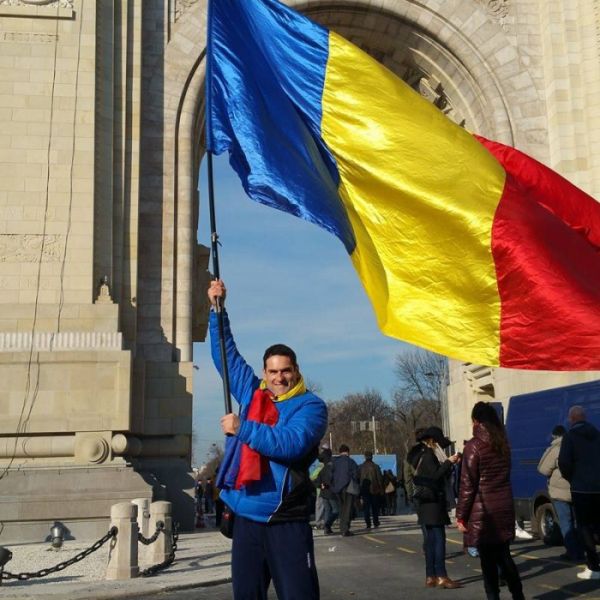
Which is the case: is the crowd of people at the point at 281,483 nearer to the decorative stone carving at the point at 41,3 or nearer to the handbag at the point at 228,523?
the handbag at the point at 228,523

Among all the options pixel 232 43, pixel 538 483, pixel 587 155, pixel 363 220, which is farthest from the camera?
pixel 587 155

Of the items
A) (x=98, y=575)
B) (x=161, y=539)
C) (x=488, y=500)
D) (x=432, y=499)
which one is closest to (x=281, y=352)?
(x=488, y=500)

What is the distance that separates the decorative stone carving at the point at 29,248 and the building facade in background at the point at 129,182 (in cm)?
3

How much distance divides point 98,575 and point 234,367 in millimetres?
6302

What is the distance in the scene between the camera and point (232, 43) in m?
5.72

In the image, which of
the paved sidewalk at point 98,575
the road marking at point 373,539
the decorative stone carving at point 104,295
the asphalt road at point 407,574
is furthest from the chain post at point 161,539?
the decorative stone carving at point 104,295

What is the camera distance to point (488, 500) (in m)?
6.71

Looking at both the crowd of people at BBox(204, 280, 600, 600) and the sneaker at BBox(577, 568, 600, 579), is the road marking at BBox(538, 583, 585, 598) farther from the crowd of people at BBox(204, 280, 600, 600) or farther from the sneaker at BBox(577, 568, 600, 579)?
the crowd of people at BBox(204, 280, 600, 600)

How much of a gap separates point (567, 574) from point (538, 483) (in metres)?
3.67

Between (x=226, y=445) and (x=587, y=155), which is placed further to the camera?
(x=587, y=155)

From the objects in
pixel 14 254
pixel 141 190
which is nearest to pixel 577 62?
pixel 141 190

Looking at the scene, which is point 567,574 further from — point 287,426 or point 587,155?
point 587,155

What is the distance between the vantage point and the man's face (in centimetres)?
429

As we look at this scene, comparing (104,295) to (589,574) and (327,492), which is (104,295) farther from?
(589,574)
